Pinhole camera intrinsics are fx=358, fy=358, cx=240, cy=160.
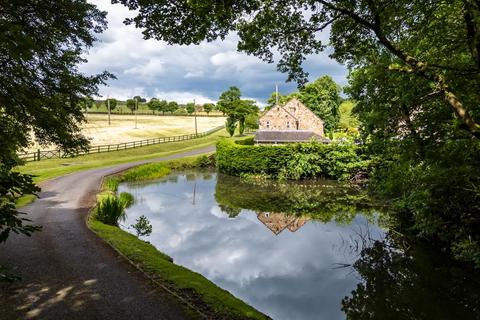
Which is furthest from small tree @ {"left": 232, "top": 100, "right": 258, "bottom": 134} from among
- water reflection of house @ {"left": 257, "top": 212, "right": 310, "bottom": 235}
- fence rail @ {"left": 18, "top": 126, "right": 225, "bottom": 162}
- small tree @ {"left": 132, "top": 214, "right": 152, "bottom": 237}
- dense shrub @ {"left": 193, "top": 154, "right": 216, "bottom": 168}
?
small tree @ {"left": 132, "top": 214, "right": 152, "bottom": 237}

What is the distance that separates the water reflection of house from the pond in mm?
66

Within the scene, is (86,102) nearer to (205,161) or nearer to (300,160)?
(300,160)

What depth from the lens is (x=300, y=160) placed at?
133 ft

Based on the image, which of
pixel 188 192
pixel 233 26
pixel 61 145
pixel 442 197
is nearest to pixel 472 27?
pixel 233 26

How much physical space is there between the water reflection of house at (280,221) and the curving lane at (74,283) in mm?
10960

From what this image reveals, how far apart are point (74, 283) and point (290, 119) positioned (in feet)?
188

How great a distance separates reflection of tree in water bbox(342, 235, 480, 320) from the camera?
11.5 metres

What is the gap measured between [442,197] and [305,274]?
657 cm

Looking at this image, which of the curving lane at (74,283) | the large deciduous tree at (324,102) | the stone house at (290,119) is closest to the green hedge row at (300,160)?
the stone house at (290,119)

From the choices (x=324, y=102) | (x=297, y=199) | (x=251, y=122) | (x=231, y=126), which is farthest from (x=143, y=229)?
(x=251, y=122)

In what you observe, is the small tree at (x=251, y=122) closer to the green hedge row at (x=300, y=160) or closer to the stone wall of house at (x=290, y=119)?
the stone wall of house at (x=290, y=119)

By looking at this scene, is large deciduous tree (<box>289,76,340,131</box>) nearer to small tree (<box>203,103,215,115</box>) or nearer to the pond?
the pond

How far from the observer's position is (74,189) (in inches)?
1158

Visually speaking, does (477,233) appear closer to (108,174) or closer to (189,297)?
(189,297)
